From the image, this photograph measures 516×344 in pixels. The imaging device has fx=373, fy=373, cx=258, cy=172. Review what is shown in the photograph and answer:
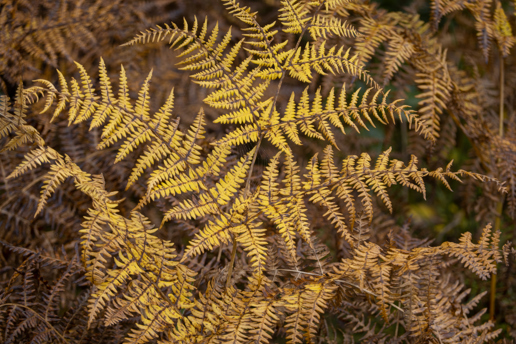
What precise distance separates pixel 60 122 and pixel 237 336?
1458 millimetres

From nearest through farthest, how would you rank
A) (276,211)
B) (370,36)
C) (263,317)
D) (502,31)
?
(263,317), (276,211), (370,36), (502,31)

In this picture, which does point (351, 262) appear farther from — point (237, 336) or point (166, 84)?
point (166, 84)

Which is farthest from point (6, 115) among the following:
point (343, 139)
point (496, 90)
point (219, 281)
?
point (496, 90)

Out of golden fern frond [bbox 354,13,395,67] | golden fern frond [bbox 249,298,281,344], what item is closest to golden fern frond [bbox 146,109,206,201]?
golden fern frond [bbox 249,298,281,344]

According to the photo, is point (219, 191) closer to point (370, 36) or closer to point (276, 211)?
point (276, 211)

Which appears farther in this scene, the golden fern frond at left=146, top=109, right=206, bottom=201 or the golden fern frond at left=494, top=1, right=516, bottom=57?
the golden fern frond at left=494, top=1, right=516, bottom=57

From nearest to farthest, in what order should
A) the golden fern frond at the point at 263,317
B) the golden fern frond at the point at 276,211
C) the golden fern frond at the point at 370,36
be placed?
Answer: 1. the golden fern frond at the point at 263,317
2. the golden fern frond at the point at 276,211
3. the golden fern frond at the point at 370,36

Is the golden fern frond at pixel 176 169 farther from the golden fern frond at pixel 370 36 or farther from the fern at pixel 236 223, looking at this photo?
the golden fern frond at pixel 370 36

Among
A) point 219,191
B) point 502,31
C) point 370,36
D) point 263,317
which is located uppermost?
point 370,36

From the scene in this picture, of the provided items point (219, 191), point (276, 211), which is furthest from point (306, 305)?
point (219, 191)

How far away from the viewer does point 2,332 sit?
1.39 metres

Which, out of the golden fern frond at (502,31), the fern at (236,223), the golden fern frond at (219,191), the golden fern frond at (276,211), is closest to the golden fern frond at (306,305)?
the fern at (236,223)

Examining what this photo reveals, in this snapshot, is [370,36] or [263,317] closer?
[263,317]

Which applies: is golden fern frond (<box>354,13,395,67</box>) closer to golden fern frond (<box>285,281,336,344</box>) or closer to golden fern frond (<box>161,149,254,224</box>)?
golden fern frond (<box>161,149,254,224</box>)
